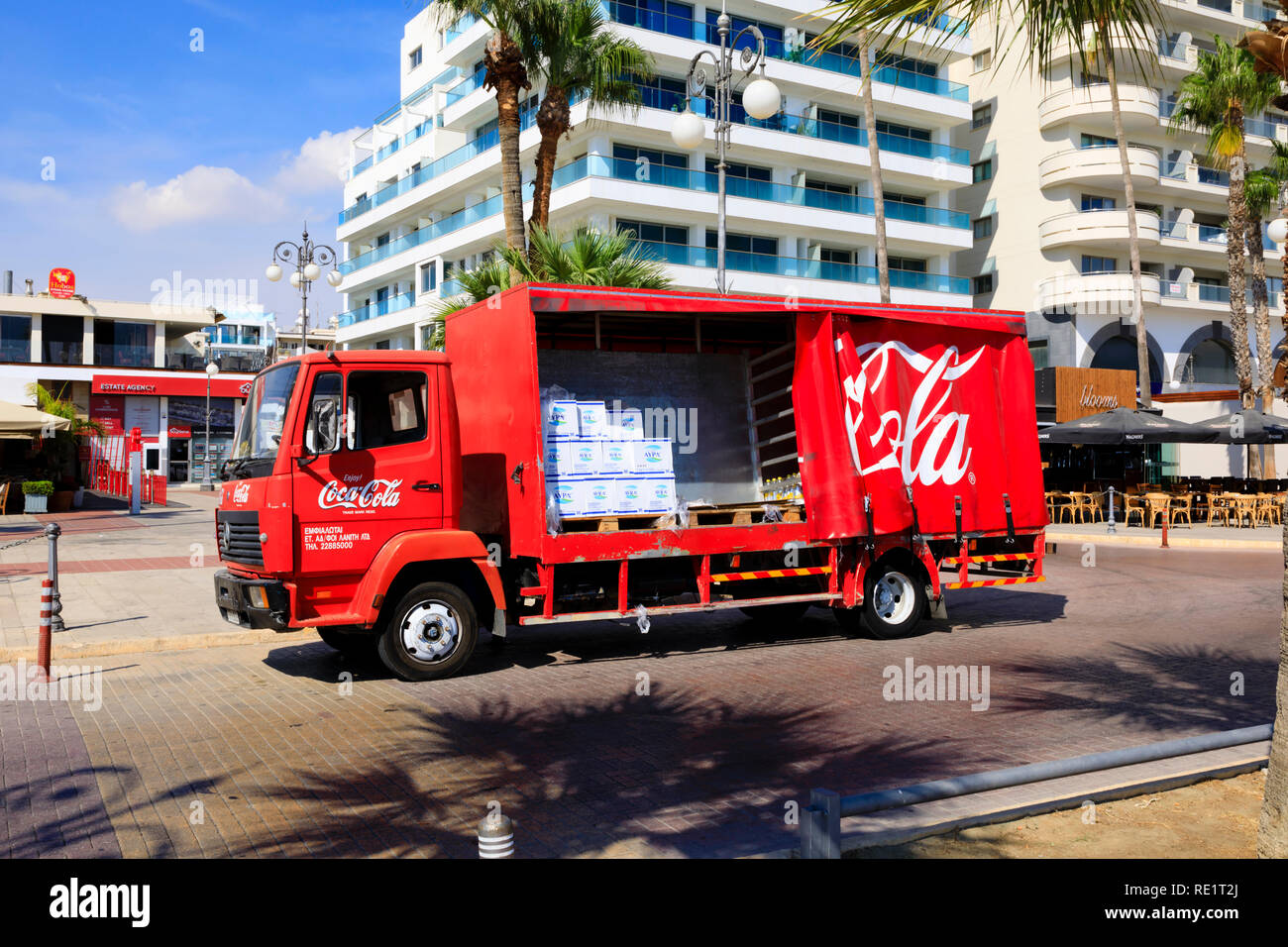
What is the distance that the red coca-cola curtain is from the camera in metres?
10.2

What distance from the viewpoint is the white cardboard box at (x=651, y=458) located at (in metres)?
9.84

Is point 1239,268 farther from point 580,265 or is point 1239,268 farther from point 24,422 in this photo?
point 24,422

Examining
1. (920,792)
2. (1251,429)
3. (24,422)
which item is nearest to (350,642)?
(920,792)

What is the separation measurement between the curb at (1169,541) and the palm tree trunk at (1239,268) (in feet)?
44.0

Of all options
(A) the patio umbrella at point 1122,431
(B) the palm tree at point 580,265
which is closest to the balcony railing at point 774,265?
(A) the patio umbrella at point 1122,431

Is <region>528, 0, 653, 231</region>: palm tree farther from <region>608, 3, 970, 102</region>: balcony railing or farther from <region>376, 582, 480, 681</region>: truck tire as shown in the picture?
<region>608, 3, 970, 102</region>: balcony railing

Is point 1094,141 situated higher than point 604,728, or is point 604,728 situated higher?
point 1094,141

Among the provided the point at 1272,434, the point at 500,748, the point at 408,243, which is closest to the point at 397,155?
the point at 408,243

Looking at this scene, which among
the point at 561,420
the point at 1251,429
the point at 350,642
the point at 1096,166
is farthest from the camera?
the point at 1096,166

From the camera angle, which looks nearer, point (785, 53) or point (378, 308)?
point (785, 53)

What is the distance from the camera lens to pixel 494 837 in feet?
11.6

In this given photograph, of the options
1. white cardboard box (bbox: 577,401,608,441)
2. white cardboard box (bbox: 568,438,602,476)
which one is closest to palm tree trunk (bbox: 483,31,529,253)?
white cardboard box (bbox: 577,401,608,441)

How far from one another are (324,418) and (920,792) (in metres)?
5.95

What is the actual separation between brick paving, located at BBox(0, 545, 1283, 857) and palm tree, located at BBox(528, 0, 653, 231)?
11236 millimetres
